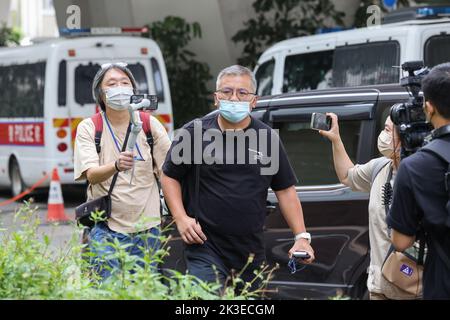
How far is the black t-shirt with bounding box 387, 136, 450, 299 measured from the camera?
410 centimetres

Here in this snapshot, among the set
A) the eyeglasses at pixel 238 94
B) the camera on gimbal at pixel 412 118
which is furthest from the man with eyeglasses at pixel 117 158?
the camera on gimbal at pixel 412 118

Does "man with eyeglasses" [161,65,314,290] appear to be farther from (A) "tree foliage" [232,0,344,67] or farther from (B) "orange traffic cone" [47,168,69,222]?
(A) "tree foliage" [232,0,344,67]

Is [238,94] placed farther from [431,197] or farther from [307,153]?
[307,153]

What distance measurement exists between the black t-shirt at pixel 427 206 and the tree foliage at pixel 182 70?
16436 mm

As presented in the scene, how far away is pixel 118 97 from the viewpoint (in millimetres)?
5992

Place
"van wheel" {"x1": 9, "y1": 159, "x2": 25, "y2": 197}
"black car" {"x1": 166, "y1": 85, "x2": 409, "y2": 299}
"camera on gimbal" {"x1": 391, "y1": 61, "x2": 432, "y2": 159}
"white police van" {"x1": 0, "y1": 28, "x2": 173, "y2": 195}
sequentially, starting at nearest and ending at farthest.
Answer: "camera on gimbal" {"x1": 391, "y1": 61, "x2": 432, "y2": 159} → "black car" {"x1": 166, "y1": 85, "x2": 409, "y2": 299} → "white police van" {"x1": 0, "y1": 28, "x2": 173, "y2": 195} → "van wheel" {"x1": 9, "y1": 159, "x2": 25, "y2": 197}

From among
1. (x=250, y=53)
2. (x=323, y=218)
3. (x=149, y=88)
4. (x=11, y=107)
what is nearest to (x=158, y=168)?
(x=323, y=218)

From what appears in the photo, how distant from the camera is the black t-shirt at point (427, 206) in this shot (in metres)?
4.10

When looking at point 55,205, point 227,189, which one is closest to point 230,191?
point 227,189

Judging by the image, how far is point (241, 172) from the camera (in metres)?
5.47

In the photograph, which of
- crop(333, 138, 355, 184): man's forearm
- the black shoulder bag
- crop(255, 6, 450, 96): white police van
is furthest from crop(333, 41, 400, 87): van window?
the black shoulder bag

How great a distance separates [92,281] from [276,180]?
55.8 inches

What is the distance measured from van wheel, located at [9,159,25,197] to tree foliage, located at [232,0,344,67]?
16.2ft

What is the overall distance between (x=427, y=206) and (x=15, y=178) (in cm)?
1504
